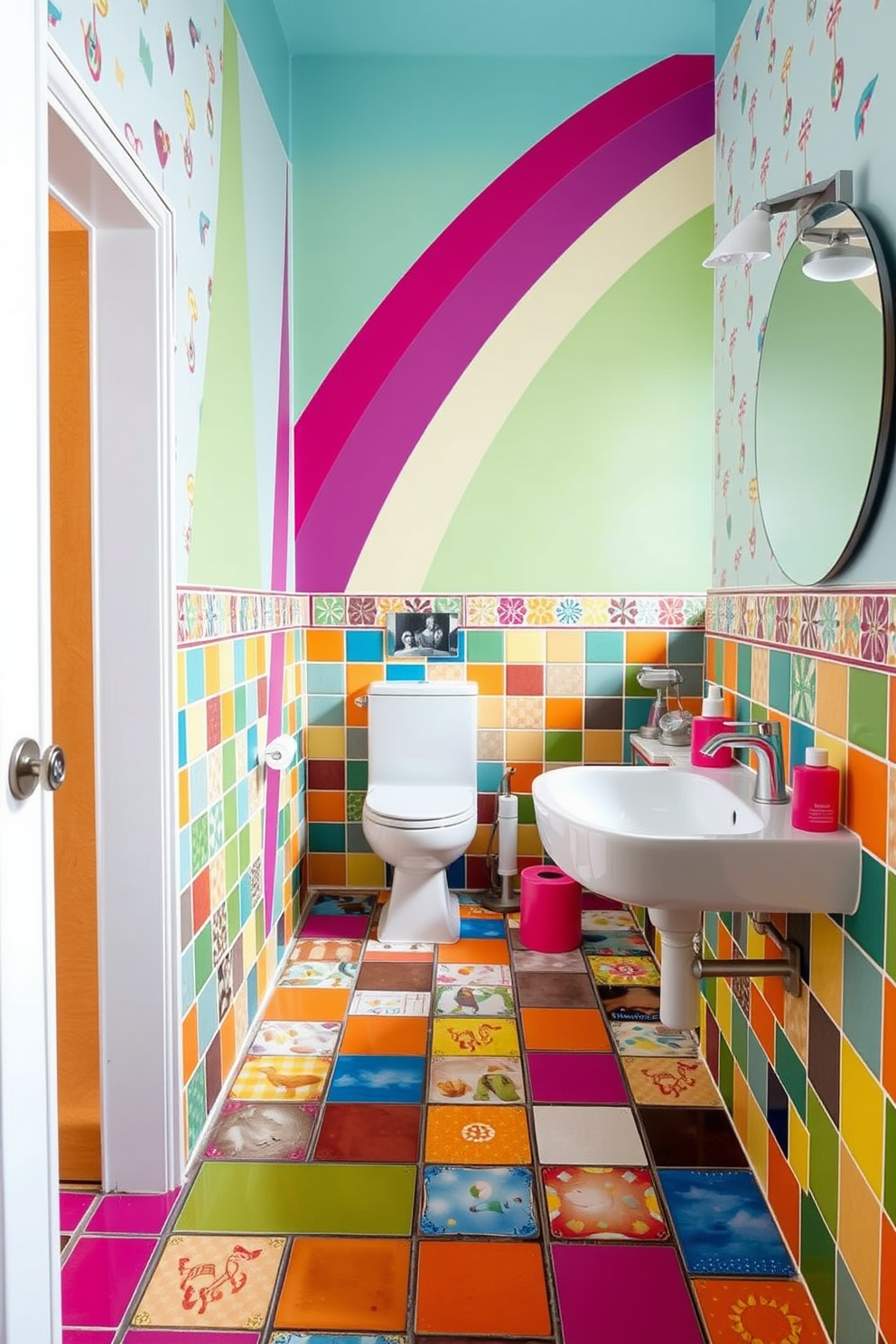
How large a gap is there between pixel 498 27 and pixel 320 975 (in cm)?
300

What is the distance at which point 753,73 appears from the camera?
222 centimetres

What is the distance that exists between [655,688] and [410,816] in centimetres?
99

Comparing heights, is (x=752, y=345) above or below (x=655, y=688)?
above

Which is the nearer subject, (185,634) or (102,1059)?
(102,1059)

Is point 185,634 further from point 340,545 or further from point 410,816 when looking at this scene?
point 340,545

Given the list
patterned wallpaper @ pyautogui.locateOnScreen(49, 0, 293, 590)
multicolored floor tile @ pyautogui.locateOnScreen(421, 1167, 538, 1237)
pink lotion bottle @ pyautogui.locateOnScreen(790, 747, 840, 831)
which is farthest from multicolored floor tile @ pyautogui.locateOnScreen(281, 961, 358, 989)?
pink lotion bottle @ pyautogui.locateOnScreen(790, 747, 840, 831)

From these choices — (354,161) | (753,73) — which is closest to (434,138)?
(354,161)

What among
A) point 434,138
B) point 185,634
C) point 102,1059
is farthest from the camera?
point 434,138

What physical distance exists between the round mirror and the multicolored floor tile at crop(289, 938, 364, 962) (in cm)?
175

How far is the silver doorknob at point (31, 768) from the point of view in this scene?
103 centimetres

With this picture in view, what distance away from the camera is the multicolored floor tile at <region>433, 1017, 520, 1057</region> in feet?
7.45

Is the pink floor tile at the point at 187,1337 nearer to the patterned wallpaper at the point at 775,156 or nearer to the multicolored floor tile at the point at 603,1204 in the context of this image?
the multicolored floor tile at the point at 603,1204

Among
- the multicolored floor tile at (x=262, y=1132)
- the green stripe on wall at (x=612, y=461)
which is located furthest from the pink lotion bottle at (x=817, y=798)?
the green stripe on wall at (x=612, y=461)

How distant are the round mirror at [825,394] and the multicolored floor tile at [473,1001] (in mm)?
1380
